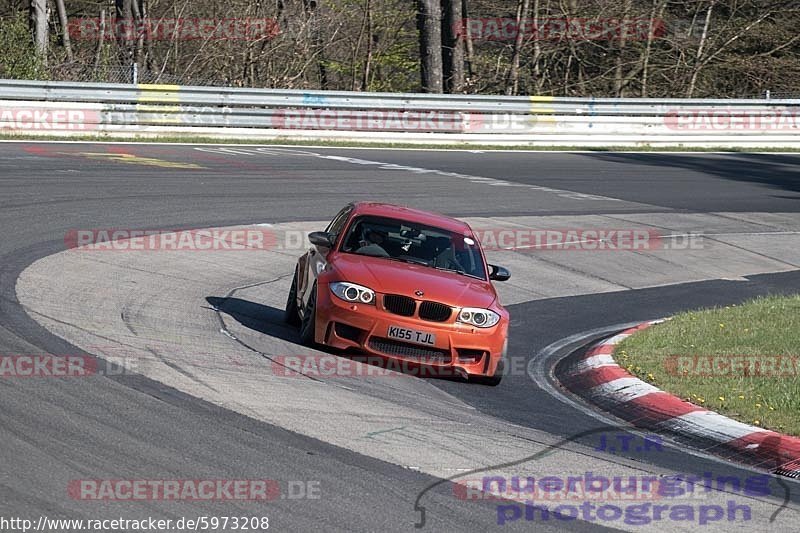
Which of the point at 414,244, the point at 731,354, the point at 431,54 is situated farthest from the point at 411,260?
the point at 431,54

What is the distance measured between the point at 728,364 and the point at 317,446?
4.51 m

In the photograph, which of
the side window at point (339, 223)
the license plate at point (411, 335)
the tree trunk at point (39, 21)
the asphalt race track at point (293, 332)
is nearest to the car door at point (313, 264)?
the side window at point (339, 223)

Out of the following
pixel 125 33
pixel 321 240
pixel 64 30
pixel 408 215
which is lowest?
pixel 321 240

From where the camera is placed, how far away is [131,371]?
26.0 ft

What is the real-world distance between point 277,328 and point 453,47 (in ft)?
88.3

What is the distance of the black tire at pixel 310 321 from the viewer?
9.59 metres

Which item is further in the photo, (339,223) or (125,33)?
(125,33)

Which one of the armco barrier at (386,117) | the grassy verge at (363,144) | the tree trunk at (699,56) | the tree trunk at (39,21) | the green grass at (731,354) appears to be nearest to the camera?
the green grass at (731,354)

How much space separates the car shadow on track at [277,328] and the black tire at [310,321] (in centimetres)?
12

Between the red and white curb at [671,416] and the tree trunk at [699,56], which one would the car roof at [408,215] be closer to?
the red and white curb at [671,416]

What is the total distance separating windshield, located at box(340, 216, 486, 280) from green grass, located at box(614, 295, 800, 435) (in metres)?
1.63

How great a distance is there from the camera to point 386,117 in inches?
1115

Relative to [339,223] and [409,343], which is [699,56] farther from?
[409,343]

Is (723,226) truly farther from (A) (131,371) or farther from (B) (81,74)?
(B) (81,74)
